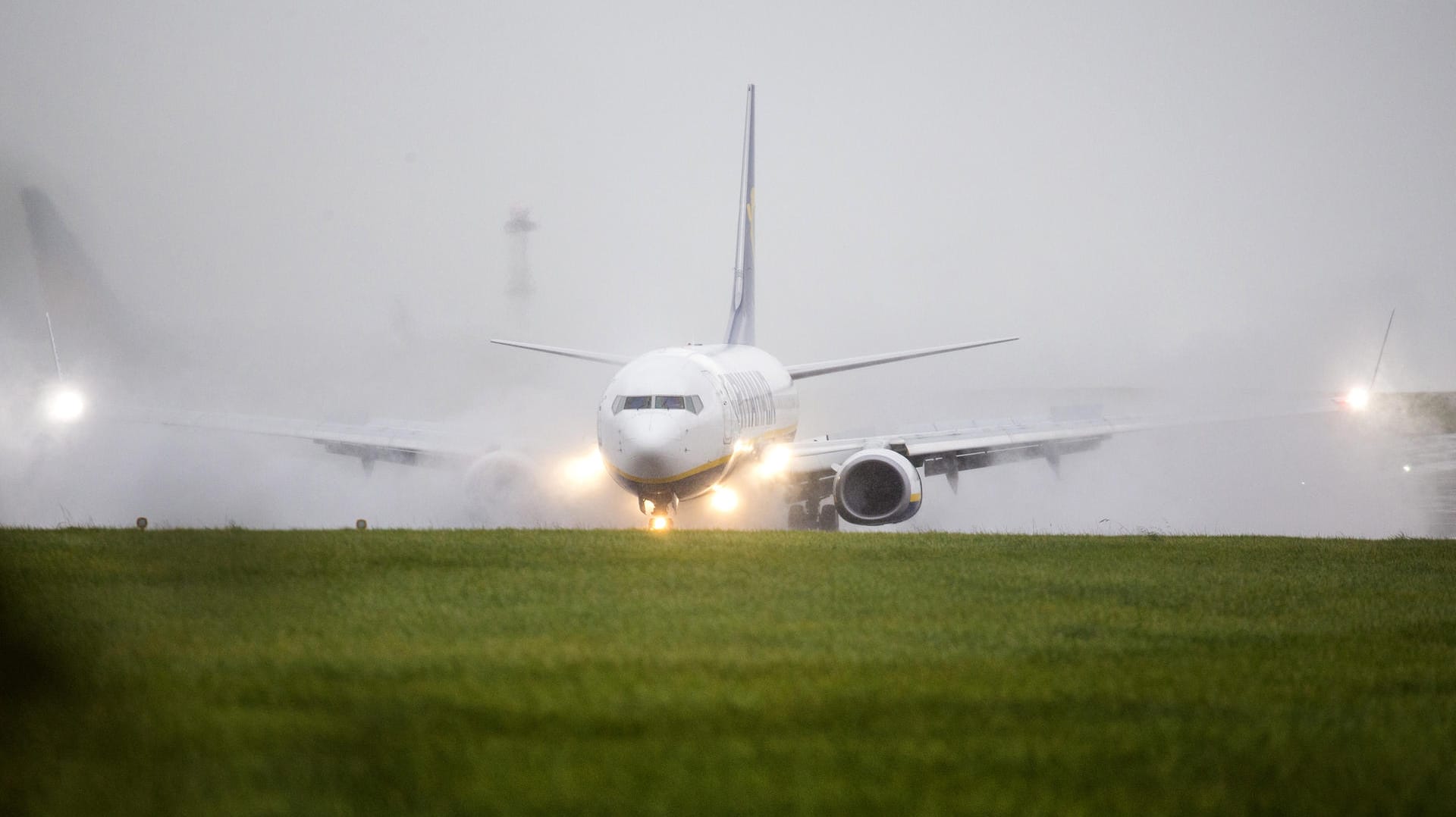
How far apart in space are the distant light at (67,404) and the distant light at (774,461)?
12.2m

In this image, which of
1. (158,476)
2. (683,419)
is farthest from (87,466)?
(683,419)

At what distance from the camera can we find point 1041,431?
31.2 meters

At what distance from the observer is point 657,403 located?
2397 cm

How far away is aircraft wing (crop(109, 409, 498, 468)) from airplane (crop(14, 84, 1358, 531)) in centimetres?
3

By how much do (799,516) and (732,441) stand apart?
3.84 meters

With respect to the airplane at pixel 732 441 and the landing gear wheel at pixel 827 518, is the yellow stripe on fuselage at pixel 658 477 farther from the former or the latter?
the landing gear wheel at pixel 827 518

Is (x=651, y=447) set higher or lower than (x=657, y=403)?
lower

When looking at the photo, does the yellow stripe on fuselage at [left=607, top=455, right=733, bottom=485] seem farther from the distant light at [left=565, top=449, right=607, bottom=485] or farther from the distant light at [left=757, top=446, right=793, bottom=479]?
the distant light at [left=565, top=449, right=607, bottom=485]

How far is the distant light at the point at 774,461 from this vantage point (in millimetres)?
27641

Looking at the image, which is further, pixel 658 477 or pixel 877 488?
pixel 877 488

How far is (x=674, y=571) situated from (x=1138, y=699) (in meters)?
5.76

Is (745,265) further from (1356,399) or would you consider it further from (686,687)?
(686,687)

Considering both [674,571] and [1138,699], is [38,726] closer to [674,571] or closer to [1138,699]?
[1138,699]

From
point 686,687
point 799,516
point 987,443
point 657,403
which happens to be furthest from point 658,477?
point 686,687
